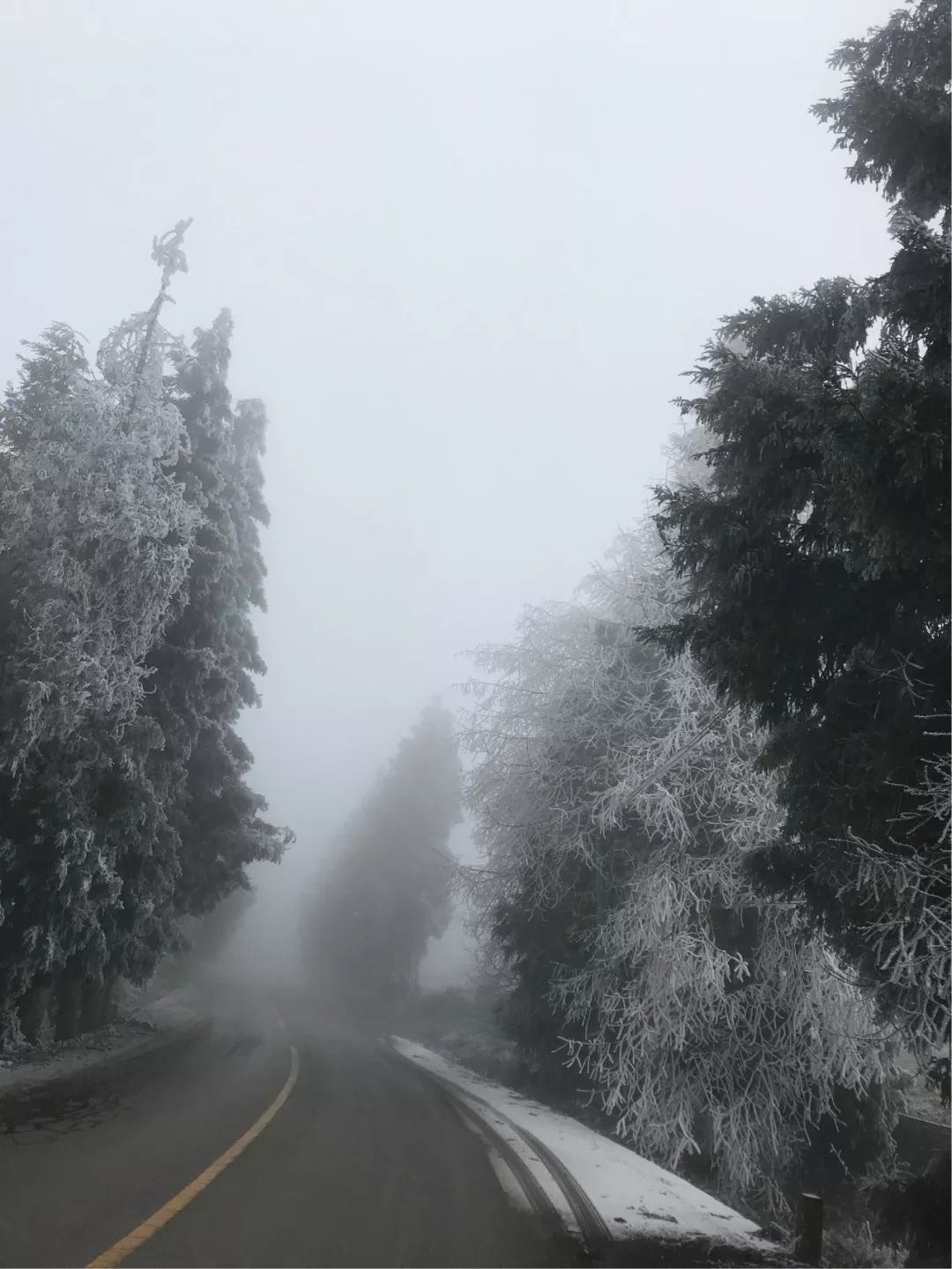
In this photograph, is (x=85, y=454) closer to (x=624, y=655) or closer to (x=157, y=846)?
(x=157, y=846)

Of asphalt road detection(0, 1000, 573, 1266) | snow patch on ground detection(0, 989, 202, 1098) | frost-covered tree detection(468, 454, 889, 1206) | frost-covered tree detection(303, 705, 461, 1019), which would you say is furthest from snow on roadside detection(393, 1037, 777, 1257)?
frost-covered tree detection(303, 705, 461, 1019)

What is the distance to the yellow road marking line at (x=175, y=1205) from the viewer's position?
16.5 feet

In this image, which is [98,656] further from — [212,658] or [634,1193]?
[634,1193]

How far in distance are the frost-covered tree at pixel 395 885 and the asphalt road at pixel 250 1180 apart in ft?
83.5

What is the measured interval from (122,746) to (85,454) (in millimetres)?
4928

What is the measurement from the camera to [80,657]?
42.3ft

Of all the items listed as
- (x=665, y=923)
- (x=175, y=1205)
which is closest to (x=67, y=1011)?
(x=175, y=1205)

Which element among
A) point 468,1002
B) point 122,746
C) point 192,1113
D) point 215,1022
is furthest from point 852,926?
point 468,1002

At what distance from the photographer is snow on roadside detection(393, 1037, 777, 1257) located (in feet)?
22.5

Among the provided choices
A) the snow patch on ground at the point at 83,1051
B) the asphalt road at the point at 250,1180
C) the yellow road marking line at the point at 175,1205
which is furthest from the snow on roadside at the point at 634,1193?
the snow patch on ground at the point at 83,1051

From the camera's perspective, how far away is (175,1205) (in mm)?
6168

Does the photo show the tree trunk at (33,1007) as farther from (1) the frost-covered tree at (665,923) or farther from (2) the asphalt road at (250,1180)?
(1) the frost-covered tree at (665,923)

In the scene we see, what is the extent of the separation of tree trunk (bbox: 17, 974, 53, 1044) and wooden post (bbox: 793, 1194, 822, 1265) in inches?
477

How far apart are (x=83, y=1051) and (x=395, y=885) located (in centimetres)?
2798
